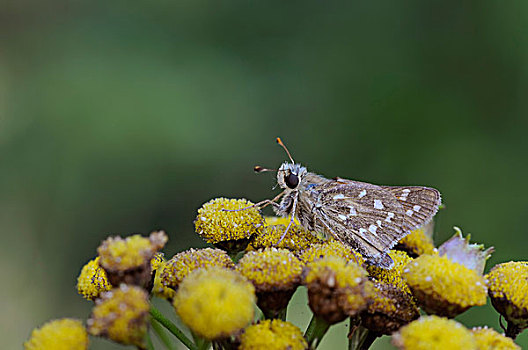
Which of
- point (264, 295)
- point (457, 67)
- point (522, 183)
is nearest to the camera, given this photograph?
point (264, 295)

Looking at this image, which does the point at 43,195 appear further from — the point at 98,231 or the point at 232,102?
the point at 232,102

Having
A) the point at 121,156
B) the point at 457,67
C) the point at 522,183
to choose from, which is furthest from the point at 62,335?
the point at 457,67

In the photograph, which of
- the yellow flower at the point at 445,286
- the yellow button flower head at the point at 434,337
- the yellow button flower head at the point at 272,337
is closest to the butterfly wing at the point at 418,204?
the yellow flower at the point at 445,286

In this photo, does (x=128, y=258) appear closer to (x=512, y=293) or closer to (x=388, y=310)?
(x=388, y=310)

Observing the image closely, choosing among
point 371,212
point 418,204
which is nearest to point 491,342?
point 418,204

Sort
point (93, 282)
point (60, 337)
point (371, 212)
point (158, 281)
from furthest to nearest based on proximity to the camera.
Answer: point (371, 212) < point (158, 281) < point (93, 282) < point (60, 337)

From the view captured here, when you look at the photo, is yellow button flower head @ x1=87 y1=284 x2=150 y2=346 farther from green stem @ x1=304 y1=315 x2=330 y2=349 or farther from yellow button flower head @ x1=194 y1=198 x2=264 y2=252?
yellow button flower head @ x1=194 y1=198 x2=264 y2=252
